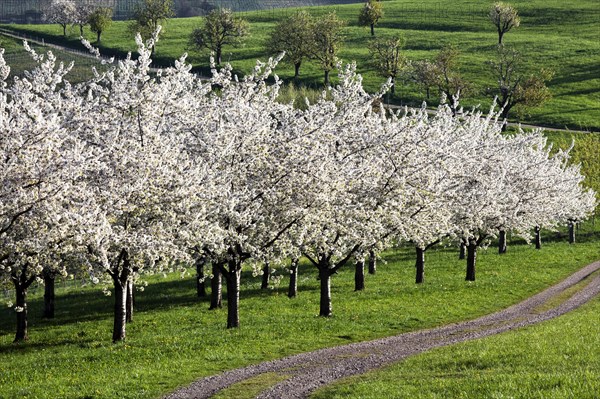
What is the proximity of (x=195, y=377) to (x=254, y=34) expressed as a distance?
534ft

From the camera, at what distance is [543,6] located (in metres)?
199

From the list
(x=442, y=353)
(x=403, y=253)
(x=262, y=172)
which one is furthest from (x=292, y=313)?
(x=403, y=253)

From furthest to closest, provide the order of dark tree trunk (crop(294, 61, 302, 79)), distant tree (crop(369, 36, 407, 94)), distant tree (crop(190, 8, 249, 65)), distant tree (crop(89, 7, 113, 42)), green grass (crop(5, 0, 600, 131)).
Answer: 1. distant tree (crop(89, 7, 113, 42))
2. distant tree (crop(190, 8, 249, 65))
3. dark tree trunk (crop(294, 61, 302, 79))
4. distant tree (crop(369, 36, 407, 94))
5. green grass (crop(5, 0, 600, 131))

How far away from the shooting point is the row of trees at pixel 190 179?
23.6 meters

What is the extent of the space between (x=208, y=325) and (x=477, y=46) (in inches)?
5567

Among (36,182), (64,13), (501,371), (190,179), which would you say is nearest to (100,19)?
(64,13)

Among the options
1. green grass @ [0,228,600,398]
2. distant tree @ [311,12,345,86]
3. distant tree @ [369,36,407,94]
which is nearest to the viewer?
green grass @ [0,228,600,398]

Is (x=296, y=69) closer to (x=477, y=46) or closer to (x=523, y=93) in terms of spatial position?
(x=523, y=93)

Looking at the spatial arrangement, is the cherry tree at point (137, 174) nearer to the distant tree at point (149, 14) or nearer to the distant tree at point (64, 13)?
the distant tree at point (149, 14)

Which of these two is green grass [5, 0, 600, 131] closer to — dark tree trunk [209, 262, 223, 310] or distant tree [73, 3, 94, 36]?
distant tree [73, 3, 94, 36]

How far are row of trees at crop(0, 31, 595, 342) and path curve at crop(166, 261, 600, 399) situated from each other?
18.4ft

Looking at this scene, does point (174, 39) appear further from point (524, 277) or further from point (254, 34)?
point (524, 277)

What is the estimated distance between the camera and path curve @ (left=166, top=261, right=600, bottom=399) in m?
23.1

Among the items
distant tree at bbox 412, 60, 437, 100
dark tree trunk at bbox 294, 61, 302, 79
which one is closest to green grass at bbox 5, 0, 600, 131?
dark tree trunk at bbox 294, 61, 302, 79
